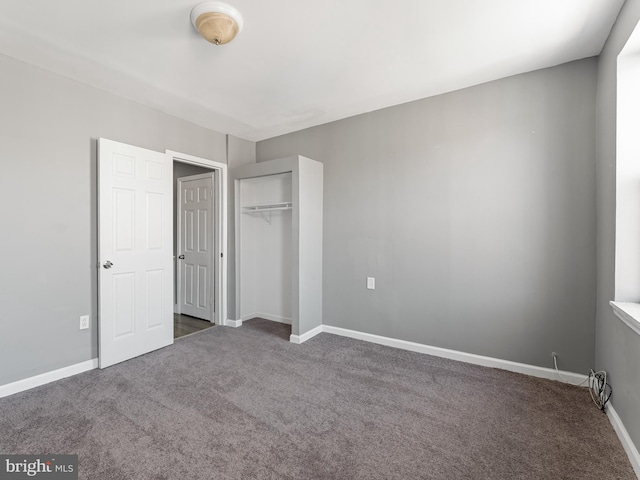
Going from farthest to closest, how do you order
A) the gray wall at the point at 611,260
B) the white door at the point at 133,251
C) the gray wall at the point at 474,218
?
1. the white door at the point at 133,251
2. the gray wall at the point at 474,218
3. the gray wall at the point at 611,260

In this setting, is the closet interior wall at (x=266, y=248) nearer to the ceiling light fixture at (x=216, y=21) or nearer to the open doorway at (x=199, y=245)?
the open doorway at (x=199, y=245)

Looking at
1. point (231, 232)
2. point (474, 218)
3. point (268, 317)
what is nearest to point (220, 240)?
point (231, 232)


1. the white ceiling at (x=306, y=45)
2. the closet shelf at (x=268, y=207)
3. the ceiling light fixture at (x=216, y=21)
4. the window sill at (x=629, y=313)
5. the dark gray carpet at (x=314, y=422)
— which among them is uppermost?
the white ceiling at (x=306, y=45)

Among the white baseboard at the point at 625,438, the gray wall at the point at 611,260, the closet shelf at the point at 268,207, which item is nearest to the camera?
the white baseboard at the point at 625,438

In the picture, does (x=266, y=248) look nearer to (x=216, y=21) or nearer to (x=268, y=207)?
(x=268, y=207)

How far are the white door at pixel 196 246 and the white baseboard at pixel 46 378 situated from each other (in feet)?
5.13

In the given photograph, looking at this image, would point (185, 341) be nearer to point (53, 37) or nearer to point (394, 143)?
point (53, 37)

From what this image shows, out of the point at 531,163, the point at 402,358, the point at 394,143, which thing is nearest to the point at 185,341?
the point at 402,358

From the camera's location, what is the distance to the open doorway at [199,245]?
3982 mm

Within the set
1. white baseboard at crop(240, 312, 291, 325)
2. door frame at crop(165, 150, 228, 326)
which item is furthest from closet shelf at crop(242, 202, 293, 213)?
white baseboard at crop(240, 312, 291, 325)

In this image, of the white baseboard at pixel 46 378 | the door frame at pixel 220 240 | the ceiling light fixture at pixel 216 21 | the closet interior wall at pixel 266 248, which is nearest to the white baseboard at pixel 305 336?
the closet interior wall at pixel 266 248

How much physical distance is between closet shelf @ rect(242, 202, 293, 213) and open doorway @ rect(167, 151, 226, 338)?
0.31 metres

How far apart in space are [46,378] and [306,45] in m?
3.36

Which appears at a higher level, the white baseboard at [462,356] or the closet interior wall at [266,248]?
the closet interior wall at [266,248]
